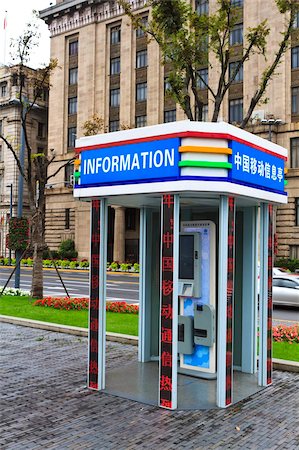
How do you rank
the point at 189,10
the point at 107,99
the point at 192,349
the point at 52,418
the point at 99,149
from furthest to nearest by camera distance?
the point at 107,99 < the point at 189,10 < the point at 192,349 < the point at 99,149 < the point at 52,418

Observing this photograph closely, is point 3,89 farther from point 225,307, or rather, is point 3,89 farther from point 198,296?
point 225,307

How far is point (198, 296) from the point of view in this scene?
Answer: 8414mm

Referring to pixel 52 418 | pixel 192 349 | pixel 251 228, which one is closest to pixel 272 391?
pixel 192 349

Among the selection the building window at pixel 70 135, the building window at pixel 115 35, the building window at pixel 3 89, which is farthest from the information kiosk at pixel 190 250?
the building window at pixel 3 89

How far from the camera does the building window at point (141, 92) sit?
4809 cm

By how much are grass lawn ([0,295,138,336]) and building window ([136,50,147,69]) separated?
35.6 meters

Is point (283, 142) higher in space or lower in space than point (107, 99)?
lower

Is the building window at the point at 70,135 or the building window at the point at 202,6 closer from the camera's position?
the building window at the point at 202,6

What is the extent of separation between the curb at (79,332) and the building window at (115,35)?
136ft

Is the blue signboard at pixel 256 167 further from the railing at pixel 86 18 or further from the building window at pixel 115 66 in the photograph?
the building window at pixel 115 66

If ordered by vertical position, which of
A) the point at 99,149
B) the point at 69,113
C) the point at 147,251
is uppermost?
the point at 69,113

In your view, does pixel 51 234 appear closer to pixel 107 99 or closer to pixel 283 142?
pixel 107 99

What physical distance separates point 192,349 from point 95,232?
2603mm

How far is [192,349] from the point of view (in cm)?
861
